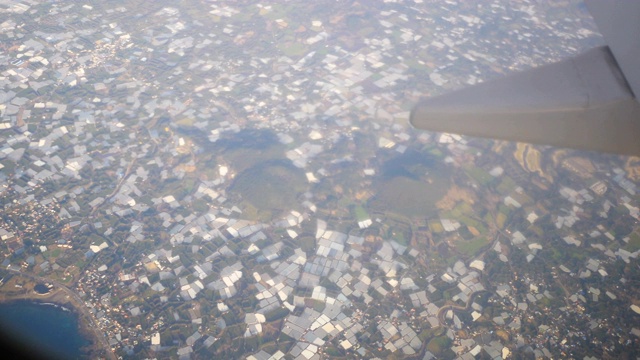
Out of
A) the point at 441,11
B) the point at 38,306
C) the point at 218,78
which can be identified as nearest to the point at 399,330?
the point at 38,306

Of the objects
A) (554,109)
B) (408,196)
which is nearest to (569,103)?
(554,109)

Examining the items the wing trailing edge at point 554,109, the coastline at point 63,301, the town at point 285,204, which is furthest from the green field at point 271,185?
the wing trailing edge at point 554,109

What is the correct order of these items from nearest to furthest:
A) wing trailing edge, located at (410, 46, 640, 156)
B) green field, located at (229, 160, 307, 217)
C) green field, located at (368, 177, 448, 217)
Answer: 1. wing trailing edge, located at (410, 46, 640, 156)
2. green field, located at (229, 160, 307, 217)
3. green field, located at (368, 177, 448, 217)

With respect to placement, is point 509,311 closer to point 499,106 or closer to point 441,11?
point 499,106

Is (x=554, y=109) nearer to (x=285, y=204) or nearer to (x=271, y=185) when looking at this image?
(x=285, y=204)

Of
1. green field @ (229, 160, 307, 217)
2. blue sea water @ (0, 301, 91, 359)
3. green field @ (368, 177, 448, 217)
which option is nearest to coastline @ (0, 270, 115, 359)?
blue sea water @ (0, 301, 91, 359)

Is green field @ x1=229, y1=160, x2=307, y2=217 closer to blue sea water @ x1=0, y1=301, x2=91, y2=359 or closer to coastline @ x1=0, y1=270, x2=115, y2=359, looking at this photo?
coastline @ x1=0, y1=270, x2=115, y2=359
